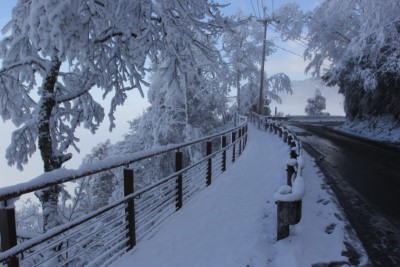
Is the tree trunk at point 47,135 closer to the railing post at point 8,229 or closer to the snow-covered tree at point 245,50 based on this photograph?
the railing post at point 8,229

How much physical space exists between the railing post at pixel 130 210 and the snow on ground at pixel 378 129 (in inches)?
667

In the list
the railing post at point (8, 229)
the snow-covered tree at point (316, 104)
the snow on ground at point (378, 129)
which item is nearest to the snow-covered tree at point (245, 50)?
the snow on ground at point (378, 129)

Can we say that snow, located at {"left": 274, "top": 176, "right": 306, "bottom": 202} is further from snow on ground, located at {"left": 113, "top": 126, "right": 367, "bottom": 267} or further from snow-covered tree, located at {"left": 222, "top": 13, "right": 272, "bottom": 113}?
snow-covered tree, located at {"left": 222, "top": 13, "right": 272, "bottom": 113}

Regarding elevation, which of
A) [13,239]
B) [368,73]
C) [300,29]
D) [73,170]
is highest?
[300,29]

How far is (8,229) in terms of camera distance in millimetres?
3244

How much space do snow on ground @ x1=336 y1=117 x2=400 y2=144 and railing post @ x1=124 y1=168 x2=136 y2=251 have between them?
55.6 ft

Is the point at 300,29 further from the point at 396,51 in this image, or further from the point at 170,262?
the point at 170,262

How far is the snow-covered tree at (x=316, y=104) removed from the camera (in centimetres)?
6612

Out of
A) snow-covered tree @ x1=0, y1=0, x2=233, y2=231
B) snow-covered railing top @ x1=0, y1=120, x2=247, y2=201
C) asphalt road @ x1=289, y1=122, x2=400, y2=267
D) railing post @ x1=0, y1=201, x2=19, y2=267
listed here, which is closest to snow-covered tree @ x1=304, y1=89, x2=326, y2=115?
asphalt road @ x1=289, y1=122, x2=400, y2=267

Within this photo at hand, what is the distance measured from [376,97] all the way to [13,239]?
962 inches

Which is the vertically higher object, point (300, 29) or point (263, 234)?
point (300, 29)

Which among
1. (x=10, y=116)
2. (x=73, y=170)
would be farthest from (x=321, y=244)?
(x=10, y=116)

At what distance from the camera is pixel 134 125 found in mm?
30422

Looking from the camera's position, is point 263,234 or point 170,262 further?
point 263,234
